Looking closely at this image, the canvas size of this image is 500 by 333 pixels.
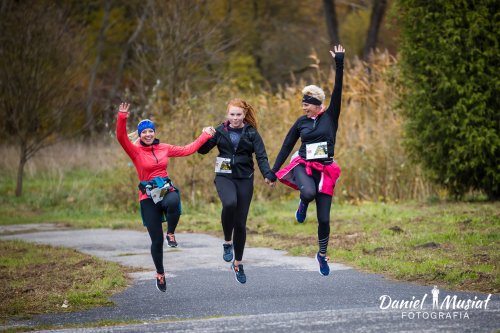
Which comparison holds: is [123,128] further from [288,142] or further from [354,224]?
[354,224]

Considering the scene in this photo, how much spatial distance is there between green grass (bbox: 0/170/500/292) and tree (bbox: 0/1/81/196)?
1.37 m

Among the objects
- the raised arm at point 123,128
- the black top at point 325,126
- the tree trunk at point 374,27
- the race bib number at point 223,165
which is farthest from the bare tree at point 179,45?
the raised arm at point 123,128

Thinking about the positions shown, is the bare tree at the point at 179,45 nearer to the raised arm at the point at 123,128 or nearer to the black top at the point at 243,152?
the black top at the point at 243,152

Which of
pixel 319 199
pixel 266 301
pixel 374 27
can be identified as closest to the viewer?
pixel 266 301

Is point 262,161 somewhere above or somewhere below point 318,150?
below

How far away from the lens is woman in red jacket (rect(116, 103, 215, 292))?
877cm

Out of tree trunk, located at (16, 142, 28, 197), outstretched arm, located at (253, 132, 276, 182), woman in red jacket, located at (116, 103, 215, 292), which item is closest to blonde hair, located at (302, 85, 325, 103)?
outstretched arm, located at (253, 132, 276, 182)

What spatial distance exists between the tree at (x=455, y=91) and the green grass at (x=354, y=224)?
2.46 ft

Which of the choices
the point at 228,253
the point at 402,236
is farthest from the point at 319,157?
the point at 402,236

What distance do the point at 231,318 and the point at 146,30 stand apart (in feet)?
103

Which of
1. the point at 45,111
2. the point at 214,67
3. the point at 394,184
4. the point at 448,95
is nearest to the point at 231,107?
the point at 448,95

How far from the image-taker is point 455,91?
15172 mm

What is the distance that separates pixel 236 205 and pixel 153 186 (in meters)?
0.91

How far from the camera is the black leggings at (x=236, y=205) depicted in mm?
9039
